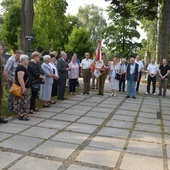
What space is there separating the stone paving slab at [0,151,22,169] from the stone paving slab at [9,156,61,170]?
0.14 metres

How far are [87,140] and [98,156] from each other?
816 mm

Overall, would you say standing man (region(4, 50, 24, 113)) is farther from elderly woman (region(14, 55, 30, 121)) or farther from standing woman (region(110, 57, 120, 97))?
standing woman (region(110, 57, 120, 97))

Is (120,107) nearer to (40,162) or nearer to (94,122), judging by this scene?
(94,122)

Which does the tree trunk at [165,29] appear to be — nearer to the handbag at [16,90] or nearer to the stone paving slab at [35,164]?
the handbag at [16,90]

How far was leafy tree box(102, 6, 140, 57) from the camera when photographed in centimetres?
3541

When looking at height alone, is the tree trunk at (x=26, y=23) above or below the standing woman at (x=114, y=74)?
above

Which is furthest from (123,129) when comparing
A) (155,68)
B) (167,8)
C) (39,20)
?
(39,20)

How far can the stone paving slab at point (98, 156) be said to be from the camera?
3.93m

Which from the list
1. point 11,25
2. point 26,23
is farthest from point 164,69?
point 11,25

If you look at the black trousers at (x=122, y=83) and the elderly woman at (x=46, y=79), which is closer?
the elderly woman at (x=46, y=79)

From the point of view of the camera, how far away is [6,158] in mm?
3906

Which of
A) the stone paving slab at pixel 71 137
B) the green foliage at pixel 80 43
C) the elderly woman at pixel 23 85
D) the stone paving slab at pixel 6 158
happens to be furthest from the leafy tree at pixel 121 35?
the stone paving slab at pixel 6 158

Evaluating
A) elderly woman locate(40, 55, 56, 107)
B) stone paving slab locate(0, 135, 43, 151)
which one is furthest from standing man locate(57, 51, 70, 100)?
stone paving slab locate(0, 135, 43, 151)

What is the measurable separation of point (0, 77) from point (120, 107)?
13.7 ft
